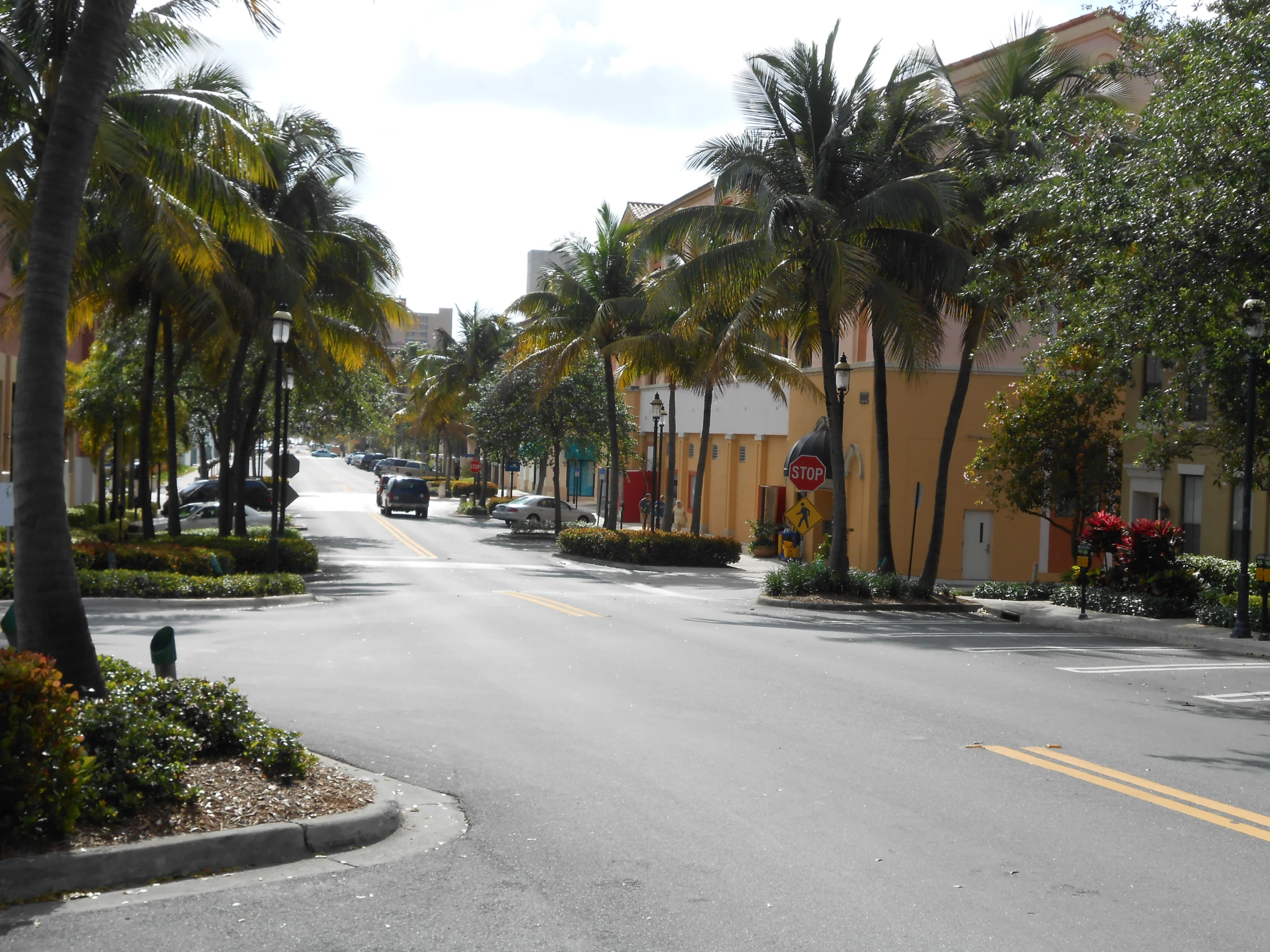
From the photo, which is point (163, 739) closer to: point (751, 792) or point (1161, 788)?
point (751, 792)

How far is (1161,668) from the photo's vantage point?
14.6m

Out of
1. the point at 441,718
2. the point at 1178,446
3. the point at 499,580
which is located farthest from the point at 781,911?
the point at 499,580

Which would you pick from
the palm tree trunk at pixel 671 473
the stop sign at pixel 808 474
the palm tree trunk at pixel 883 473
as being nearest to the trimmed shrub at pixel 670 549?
the palm tree trunk at pixel 671 473

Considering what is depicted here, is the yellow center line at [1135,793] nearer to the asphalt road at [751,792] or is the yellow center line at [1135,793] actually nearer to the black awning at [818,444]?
the asphalt road at [751,792]

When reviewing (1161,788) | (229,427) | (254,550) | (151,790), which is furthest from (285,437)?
(1161,788)

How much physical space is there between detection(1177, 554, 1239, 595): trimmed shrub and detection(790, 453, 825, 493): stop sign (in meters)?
7.08

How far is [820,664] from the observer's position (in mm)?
13641

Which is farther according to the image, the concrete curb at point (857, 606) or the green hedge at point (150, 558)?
the concrete curb at point (857, 606)

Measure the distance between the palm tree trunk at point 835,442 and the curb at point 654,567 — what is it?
9.85m

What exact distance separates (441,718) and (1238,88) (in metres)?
11.0

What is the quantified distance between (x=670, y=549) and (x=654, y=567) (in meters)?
0.71

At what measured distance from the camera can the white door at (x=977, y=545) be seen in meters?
34.2

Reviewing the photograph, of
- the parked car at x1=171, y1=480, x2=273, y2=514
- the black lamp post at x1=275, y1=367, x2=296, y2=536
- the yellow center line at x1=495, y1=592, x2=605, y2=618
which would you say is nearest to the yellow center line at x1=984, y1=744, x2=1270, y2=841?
the yellow center line at x1=495, y1=592, x2=605, y2=618

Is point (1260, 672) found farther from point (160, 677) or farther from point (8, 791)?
point (8, 791)
